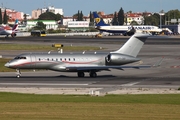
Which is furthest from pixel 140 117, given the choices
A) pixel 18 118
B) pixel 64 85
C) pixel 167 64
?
pixel 167 64

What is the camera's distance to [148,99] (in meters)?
34.9

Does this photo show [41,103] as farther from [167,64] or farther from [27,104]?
[167,64]

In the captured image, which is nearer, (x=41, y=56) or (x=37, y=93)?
(x=37, y=93)

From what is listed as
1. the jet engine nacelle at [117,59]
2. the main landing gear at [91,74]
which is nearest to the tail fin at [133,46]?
the jet engine nacelle at [117,59]

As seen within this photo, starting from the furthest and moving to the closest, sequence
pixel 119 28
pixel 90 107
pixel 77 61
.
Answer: pixel 119 28 < pixel 77 61 < pixel 90 107

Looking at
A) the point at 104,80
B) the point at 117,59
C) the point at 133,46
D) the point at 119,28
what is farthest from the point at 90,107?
the point at 119,28

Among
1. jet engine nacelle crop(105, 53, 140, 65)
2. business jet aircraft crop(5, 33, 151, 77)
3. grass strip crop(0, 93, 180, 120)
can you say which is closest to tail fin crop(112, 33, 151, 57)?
business jet aircraft crop(5, 33, 151, 77)

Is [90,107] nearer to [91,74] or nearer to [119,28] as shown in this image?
[91,74]

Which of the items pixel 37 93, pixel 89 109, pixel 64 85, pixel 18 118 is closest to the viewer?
pixel 18 118

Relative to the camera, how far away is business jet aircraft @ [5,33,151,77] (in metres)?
52.2

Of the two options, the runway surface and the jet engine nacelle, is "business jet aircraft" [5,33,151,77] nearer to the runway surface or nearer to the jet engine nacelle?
the jet engine nacelle

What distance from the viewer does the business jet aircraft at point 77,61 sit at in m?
52.2

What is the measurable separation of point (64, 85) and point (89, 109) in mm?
16943

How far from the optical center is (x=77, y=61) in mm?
53031
